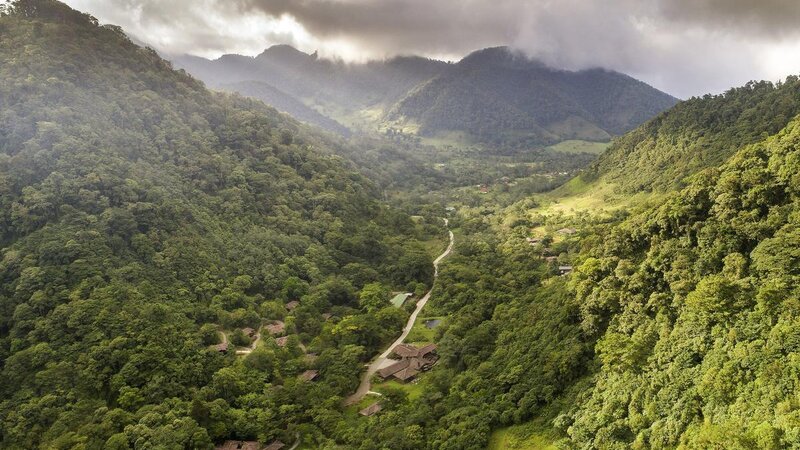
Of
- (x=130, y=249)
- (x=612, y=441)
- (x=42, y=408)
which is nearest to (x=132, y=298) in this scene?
(x=130, y=249)

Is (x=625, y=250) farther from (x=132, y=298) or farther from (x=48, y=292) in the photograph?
(x=48, y=292)

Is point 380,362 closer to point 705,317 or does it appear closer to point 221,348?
point 221,348

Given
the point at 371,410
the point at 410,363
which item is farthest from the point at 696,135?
the point at 371,410

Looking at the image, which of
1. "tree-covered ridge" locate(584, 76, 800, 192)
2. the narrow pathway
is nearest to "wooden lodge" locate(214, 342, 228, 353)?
the narrow pathway

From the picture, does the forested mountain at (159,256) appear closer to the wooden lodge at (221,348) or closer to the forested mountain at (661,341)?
the wooden lodge at (221,348)

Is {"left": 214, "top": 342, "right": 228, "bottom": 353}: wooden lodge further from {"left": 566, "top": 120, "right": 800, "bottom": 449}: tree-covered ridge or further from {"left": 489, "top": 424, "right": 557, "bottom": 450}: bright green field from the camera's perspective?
{"left": 566, "top": 120, "right": 800, "bottom": 449}: tree-covered ridge
